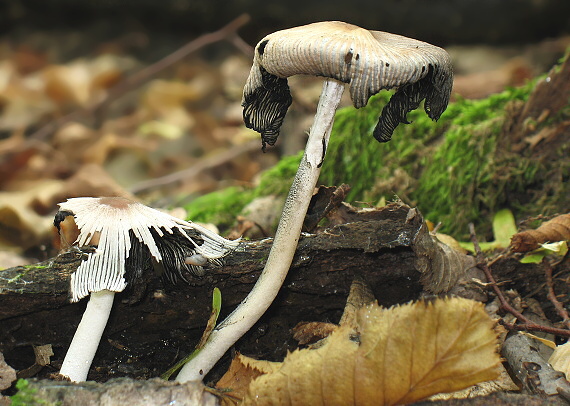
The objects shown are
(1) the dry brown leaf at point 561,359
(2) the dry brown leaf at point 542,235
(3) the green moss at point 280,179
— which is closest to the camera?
(1) the dry brown leaf at point 561,359

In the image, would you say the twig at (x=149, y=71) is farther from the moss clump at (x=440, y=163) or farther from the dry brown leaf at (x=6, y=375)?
the dry brown leaf at (x=6, y=375)

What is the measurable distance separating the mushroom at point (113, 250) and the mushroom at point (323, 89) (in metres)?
0.26

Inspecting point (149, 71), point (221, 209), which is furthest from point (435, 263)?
point (149, 71)

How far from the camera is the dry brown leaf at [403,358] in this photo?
59.8 inches

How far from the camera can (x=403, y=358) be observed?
5.00 ft

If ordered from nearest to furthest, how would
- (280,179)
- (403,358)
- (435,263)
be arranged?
(403,358)
(435,263)
(280,179)

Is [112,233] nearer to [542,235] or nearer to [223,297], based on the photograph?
[223,297]

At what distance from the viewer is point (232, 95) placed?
7645mm


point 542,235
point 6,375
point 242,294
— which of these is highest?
point 542,235

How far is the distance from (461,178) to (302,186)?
1.41 metres

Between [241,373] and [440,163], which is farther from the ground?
[440,163]

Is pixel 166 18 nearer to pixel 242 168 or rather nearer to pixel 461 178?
pixel 242 168

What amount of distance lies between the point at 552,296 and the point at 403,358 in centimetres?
104

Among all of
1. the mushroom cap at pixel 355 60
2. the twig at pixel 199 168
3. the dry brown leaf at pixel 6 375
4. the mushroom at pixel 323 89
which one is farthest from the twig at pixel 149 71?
the dry brown leaf at pixel 6 375
